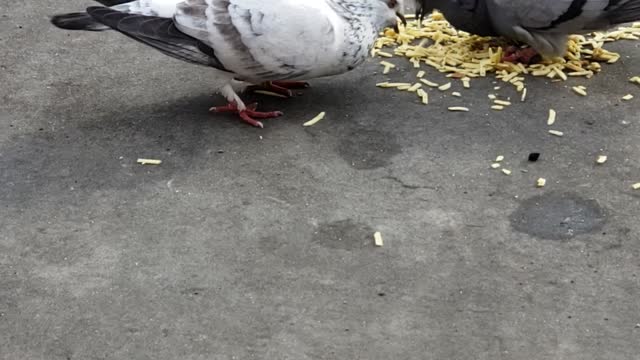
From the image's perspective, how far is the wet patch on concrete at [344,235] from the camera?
4113mm

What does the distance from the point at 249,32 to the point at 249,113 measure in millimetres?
507

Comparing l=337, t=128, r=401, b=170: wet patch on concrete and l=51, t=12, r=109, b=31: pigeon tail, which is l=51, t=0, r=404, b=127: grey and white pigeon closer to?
l=51, t=12, r=109, b=31: pigeon tail

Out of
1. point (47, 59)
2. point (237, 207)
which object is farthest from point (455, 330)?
point (47, 59)

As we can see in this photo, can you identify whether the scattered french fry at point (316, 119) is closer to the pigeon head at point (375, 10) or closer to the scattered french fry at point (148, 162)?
the pigeon head at point (375, 10)

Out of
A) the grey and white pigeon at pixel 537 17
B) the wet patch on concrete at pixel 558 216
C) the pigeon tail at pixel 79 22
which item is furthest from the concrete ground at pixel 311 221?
the pigeon tail at pixel 79 22

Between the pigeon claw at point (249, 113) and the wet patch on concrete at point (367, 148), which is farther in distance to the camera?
the pigeon claw at point (249, 113)

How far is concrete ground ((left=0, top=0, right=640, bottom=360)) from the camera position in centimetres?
361

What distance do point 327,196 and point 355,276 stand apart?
2.11 ft

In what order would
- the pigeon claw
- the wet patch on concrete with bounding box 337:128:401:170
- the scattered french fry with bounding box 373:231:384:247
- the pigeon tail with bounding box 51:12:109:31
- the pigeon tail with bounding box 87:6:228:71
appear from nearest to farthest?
the scattered french fry with bounding box 373:231:384:247
the wet patch on concrete with bounding box 337:128:401:170
the pigeon tail with bounding box 87:6:228:71
the pigeon tail with bounding box 51:12:109:31
the pigeon claw

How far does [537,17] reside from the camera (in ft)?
17.7

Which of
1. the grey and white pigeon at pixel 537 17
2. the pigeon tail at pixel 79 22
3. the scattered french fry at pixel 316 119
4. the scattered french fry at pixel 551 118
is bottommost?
the scattered french fry at pixel 316 119

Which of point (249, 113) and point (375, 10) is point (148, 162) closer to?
point (249, 113)

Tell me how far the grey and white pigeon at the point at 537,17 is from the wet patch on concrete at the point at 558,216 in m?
1.30

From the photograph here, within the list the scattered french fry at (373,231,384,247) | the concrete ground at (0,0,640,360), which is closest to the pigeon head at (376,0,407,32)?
the concrete ground at (0,0,640,360)
